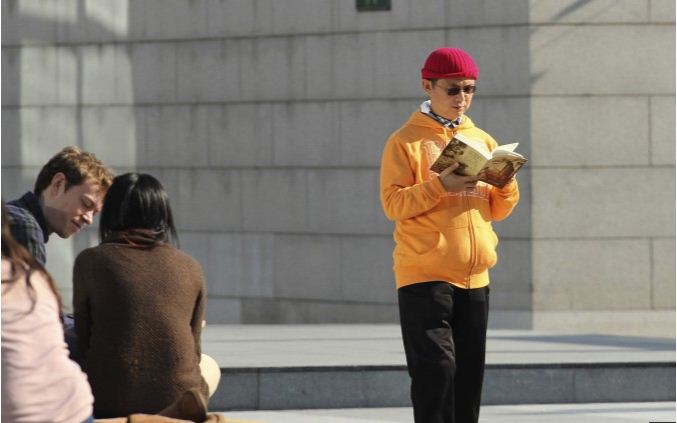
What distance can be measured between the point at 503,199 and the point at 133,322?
213cm

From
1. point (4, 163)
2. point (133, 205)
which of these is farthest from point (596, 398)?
point (4, 163)

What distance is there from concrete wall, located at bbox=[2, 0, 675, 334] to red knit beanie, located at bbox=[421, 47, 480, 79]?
7118 mm

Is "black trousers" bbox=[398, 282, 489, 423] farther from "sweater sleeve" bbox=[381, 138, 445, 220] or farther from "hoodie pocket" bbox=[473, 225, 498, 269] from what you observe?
"sweater sleeve" bbox=[381, 138, 445, 220]

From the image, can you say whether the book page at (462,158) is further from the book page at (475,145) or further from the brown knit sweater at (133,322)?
the brown knit sweater at (133,322)

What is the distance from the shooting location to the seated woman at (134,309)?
4891 millimetres

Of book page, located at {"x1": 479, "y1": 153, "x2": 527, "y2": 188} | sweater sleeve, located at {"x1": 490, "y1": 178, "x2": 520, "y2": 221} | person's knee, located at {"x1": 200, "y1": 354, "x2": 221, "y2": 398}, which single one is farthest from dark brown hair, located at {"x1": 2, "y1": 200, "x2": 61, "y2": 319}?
sweater sleeve, located at {"x1": 490, "y1": 178, "x2": 520, "y2": 221}

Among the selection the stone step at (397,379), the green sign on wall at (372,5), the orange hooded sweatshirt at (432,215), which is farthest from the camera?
the green sign on wall at (372,5)

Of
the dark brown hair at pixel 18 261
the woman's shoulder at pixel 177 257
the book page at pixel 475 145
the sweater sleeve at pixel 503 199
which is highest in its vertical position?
the book page at pixel 475 145

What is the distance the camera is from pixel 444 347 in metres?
6.32

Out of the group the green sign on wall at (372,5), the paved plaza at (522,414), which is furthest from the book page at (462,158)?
the green sign on wall at (372,5)

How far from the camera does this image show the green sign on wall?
14.1m

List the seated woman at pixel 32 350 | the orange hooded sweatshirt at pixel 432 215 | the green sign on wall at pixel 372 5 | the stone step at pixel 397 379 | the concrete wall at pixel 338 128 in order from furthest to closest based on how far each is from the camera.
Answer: the green sign on wall at pixel 372 5
the concrete wall at pixel 338 128
the stone step at pixel 397 379
the orange hooded sweatshirt at pixel 432 215
the seated woman at pixel 32 350

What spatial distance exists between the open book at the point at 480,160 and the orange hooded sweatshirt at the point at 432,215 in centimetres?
15

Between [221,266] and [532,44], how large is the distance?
377 cm
